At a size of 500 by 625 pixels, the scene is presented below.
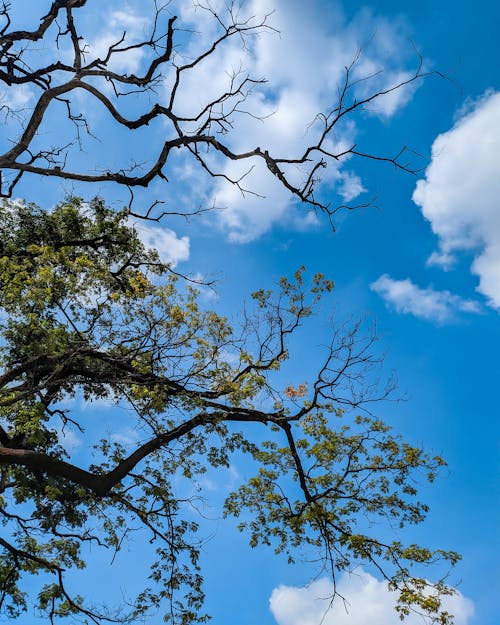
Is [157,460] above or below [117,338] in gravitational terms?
below

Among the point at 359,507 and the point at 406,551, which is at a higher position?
the point at 359,507

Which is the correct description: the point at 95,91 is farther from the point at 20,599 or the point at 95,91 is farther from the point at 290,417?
the point at 20,599

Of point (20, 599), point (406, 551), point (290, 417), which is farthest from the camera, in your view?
point (20, 599)

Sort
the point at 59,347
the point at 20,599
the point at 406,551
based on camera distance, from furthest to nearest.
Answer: the point at 20,599, the point at 406,551, the point at 59,347

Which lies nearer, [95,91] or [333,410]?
[95,91]

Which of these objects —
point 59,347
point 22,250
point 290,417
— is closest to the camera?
point 59,347

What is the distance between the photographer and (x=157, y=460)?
9.11 m

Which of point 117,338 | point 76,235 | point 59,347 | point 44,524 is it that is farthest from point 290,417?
point 76,235

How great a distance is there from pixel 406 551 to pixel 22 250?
8.31m

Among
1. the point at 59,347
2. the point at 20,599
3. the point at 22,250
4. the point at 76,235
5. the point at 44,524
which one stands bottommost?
the point at 20,599

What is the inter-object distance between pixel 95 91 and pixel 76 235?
11.6 ft

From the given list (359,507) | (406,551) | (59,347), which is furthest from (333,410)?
(59,347)

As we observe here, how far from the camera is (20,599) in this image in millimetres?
9648

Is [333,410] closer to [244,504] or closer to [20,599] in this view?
[244,504]
